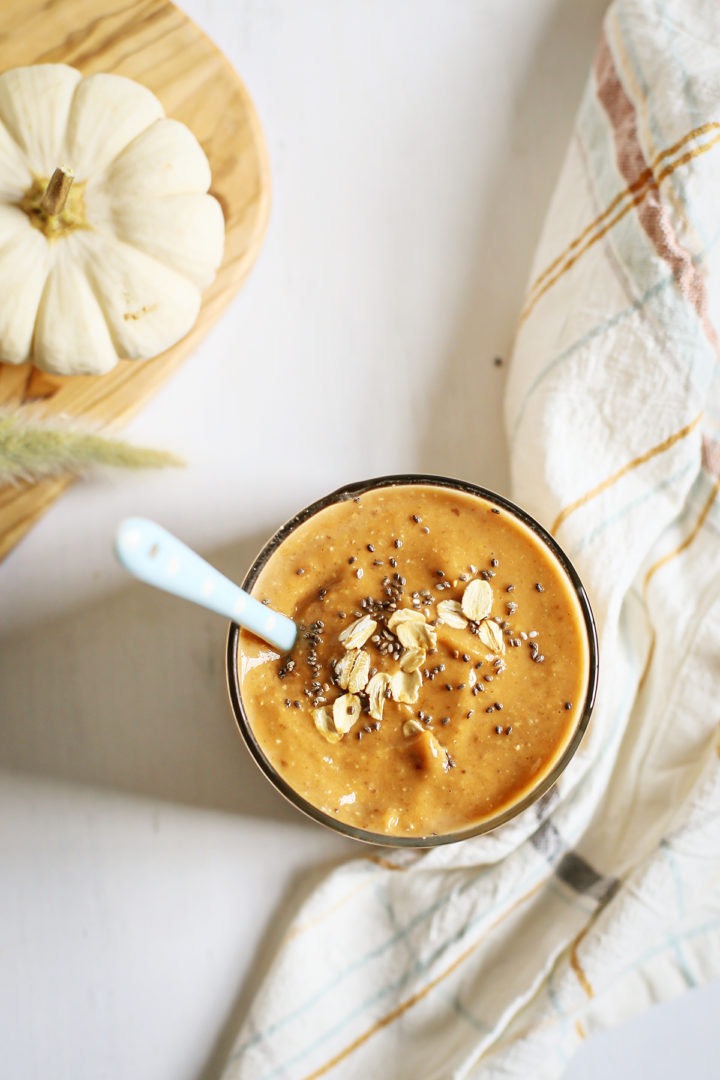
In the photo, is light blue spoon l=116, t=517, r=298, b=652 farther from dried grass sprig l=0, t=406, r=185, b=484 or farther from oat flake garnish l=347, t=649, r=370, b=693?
dried grass sprig l=0, t=406, r=185, b=484

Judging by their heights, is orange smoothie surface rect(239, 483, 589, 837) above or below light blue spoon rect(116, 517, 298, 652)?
below

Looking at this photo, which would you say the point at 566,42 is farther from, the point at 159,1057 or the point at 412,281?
the point at 159,1057

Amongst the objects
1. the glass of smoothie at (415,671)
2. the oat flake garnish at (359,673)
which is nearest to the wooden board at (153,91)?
the glass of smoothie at (415,671)

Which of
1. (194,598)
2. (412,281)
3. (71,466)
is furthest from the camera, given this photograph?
(412,281)

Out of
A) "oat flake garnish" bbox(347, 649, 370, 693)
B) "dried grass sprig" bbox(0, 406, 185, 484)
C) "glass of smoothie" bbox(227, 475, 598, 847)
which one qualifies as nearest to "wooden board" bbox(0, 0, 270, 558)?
"dried grass sprig" bbox(0, 406, 185, 484)

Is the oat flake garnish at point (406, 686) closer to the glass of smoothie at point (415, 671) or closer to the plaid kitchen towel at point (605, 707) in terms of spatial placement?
the glass of smoothie at point (415, 671)

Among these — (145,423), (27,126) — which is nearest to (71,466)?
(145,423)
